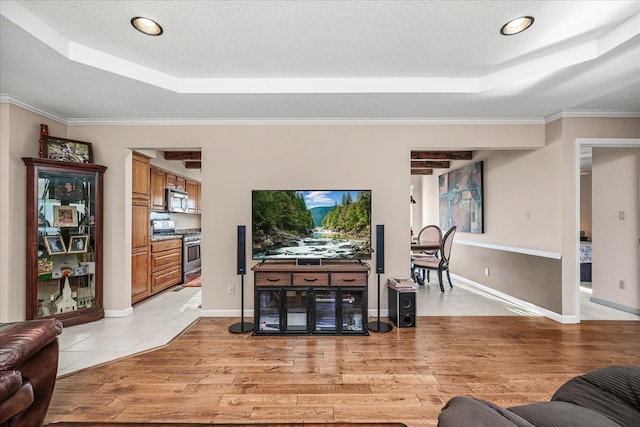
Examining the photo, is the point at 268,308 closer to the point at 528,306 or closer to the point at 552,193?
the point at 528,306

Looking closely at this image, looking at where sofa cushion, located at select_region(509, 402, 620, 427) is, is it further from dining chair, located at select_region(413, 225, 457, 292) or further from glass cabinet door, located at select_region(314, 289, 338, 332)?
dining chair, located at select_region(413, 225, 457, 292)

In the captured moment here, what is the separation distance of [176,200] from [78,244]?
2.29 meters

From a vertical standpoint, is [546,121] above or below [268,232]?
above

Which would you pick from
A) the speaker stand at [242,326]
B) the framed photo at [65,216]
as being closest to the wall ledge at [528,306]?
the speaker stand at [242,326]

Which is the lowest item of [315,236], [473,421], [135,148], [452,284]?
[452,284]

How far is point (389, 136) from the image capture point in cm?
393

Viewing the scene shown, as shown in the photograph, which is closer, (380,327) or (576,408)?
(576,408)

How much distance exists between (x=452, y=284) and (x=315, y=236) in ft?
11.1

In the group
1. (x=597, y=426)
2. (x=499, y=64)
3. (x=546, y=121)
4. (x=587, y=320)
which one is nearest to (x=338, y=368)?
(x=597, y=426)

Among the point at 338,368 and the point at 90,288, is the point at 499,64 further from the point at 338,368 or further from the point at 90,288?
the point at 90,288

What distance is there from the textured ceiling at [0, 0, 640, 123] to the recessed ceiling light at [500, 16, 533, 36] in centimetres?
4

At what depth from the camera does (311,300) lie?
3.34 m

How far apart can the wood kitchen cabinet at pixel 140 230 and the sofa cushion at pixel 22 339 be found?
8.83 feet

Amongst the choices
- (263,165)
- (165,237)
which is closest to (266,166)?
(263,165)
